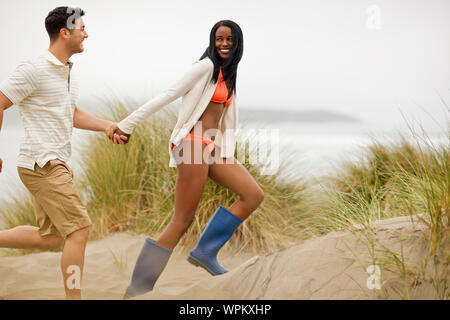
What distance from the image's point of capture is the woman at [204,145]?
11.1ft

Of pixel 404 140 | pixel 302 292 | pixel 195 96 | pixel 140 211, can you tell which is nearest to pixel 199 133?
pixel 195 96

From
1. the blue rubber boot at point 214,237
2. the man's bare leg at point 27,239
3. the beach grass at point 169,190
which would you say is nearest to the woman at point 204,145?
the blue rubber boot at point 214,237

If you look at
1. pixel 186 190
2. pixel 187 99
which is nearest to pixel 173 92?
pixel 187 99

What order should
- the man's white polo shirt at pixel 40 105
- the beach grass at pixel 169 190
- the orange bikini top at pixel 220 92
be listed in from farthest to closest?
the beach grass at pixel 169 190, the orange bikini top at pixel 220 92, the man's white polo shirt at pixel 40 105

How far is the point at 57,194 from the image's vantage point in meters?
3.10

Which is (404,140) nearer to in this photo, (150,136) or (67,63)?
(150,136)

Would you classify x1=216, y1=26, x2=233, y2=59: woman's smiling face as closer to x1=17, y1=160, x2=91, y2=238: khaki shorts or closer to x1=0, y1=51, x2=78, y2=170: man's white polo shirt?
x1=0, y1=51, x2=78, y2=170: man's white polo shirt

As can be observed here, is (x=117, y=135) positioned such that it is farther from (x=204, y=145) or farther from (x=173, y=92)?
(x=204, y=145)

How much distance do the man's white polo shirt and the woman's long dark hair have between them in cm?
97

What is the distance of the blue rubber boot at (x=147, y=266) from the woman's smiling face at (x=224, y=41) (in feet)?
4.56

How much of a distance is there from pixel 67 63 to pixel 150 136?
2469 millimetres

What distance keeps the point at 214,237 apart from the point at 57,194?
3.77 feet

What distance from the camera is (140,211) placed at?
559 cm

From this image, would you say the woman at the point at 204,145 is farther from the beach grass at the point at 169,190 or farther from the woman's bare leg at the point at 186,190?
the beach grass at the point at 169,190
